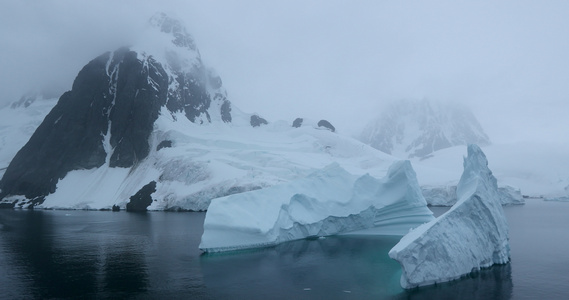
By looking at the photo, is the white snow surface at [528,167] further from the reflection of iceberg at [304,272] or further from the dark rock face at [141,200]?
the reflection of iceberg at [304,272]

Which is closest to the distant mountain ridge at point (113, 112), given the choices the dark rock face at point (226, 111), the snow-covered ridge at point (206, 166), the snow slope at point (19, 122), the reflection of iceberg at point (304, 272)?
the dark rock face at point (226, 111)

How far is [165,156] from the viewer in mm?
85188

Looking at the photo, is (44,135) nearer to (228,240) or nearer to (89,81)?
(89,81)

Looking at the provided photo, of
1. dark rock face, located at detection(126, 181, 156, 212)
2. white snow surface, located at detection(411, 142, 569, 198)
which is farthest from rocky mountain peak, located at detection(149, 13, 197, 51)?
Answer: white snow surface, located at detection(411, 142, 569, 198)

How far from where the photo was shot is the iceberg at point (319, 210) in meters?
29.7

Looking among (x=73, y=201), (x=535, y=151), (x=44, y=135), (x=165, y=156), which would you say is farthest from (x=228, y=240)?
(x=535, y=151)

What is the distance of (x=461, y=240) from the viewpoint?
20875 millimetres

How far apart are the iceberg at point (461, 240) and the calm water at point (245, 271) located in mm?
647

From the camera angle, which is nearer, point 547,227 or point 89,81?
point 547,227

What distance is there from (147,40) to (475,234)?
11053cm

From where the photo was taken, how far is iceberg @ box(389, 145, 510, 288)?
744 inches

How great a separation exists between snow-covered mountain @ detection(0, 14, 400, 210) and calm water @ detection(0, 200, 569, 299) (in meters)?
34.7

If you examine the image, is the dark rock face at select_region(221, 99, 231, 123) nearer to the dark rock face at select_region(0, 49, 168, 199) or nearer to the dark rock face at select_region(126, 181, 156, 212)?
the dark rock face at select_region(0, 49, 168, 199)

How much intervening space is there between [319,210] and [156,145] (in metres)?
64.9
